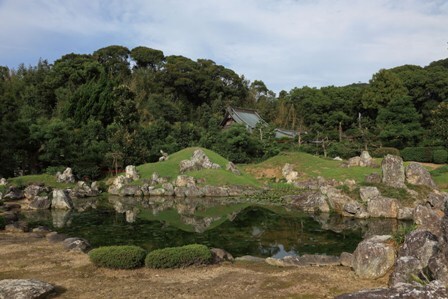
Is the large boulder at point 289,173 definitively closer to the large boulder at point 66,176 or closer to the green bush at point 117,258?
the large boulder at point 66,176

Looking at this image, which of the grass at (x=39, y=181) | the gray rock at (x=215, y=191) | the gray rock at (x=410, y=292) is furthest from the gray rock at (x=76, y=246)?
the grass at (x=39, y=181)

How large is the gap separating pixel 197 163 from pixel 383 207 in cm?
1975

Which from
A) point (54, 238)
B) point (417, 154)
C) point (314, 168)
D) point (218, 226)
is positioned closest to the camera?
point (54, 238)

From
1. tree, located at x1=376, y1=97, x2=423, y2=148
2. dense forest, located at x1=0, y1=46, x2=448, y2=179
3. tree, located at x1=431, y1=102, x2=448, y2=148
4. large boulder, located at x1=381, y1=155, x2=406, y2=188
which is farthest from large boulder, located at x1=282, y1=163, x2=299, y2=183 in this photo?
tree, located at x1=376, y1=97, x2=423, y2=148

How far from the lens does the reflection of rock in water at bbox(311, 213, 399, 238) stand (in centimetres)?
1975

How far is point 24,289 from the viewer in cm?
895

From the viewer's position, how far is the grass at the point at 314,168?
112 ft

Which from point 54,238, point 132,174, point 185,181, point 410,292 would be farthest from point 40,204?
point 410,292

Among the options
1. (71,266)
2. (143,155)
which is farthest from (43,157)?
(71,266)

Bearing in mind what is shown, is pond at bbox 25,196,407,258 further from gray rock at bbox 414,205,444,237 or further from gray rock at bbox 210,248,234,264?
gray rock at bbox 414,205,444,237

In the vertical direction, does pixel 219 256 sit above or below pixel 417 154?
below

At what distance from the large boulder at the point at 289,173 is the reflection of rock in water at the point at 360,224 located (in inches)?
487

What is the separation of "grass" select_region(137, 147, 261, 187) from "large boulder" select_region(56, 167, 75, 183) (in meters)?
6.25

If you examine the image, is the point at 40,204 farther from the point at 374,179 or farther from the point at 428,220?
the point at 428,220
